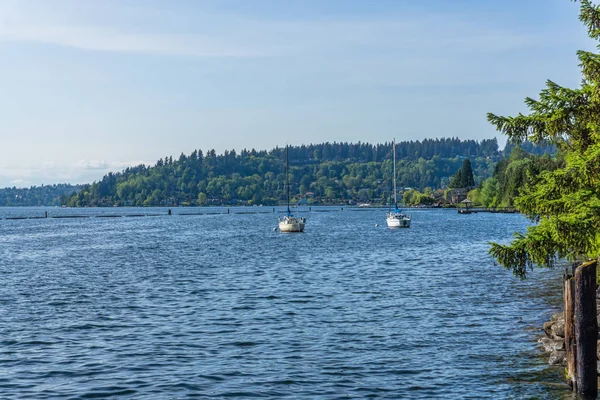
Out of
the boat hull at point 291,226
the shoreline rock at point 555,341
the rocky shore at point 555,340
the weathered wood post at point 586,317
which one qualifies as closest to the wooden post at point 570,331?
the weathered wood post at point 586,317

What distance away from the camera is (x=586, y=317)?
19.1 m

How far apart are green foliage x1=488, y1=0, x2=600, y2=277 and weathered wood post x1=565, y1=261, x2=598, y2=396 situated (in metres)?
3.30

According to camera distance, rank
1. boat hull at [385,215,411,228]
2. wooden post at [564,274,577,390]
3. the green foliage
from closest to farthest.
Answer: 1. wooden post at [564,274,577,390]
2. the green foliage
3. boat hull at [385,215,411,228]

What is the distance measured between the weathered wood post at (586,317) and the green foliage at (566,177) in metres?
3.30

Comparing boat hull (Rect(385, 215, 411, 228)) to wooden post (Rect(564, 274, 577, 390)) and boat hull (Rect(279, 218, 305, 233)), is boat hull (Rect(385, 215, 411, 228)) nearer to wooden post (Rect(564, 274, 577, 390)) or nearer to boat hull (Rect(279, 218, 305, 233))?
boat hull (Rect(279, 218, 305, 233))

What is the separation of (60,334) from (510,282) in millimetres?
28345

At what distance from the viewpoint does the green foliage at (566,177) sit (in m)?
22.2

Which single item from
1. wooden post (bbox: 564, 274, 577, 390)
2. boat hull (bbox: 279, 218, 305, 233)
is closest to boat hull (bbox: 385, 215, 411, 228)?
boat hull (bbox: 279, 218, 305, 233)

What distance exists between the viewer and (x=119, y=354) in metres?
27.1

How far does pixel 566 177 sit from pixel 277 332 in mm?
13395

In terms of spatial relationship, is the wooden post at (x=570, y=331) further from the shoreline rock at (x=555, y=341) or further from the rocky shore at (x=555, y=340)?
the rocky shore at (x=555, y=340)

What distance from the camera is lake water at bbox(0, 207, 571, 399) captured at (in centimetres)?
2300

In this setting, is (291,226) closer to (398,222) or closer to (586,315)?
(398,222)

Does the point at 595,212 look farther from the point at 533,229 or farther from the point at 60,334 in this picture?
the point at 60,334
